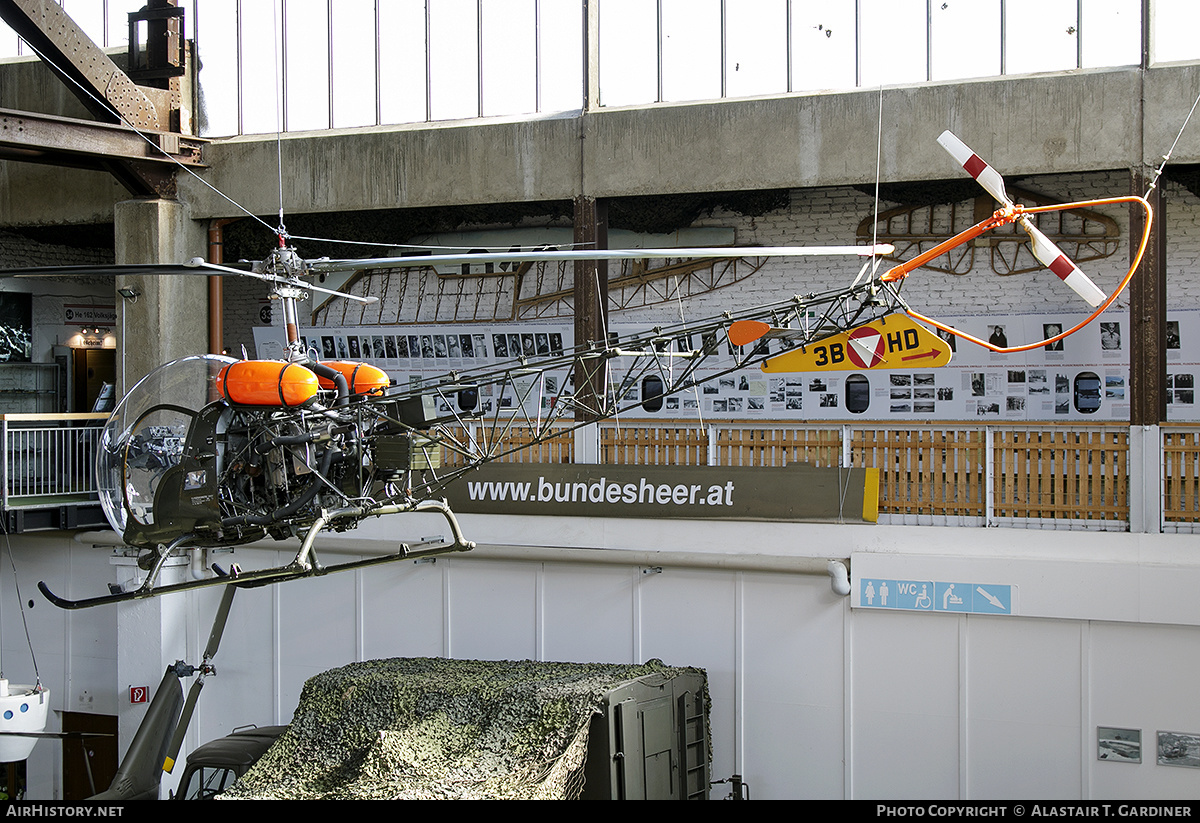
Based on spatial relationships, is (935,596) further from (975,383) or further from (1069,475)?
(975,383)

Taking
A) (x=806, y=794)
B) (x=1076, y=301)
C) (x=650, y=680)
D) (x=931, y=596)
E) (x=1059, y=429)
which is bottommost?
(x=806, y=794)

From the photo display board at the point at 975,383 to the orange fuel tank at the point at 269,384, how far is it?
455cm

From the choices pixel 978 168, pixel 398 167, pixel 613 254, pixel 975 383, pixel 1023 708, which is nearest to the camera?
pixel 613 254

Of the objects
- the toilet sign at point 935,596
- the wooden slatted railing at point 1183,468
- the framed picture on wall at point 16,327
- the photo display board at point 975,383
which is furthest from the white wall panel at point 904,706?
the framed picture on wall at point 16,327

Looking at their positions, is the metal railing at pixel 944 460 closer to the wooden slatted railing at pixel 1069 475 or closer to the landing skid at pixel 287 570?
the wooden slatted railing at pixel 1069 475

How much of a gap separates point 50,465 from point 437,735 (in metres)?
6.48

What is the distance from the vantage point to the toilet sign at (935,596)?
393 inches

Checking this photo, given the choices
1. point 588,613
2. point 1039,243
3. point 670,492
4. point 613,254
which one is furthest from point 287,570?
point 1039,243

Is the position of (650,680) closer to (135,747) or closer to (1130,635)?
(1130,635)

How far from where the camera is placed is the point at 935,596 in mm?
10172

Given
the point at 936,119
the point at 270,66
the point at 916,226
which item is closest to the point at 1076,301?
the point at 916,226

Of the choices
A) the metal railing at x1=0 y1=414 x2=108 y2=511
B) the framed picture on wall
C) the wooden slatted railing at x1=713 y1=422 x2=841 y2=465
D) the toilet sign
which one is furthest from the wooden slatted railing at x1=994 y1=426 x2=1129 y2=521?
the framed picture on wall

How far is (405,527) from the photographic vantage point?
1246cm

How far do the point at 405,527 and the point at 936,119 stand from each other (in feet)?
23.6
